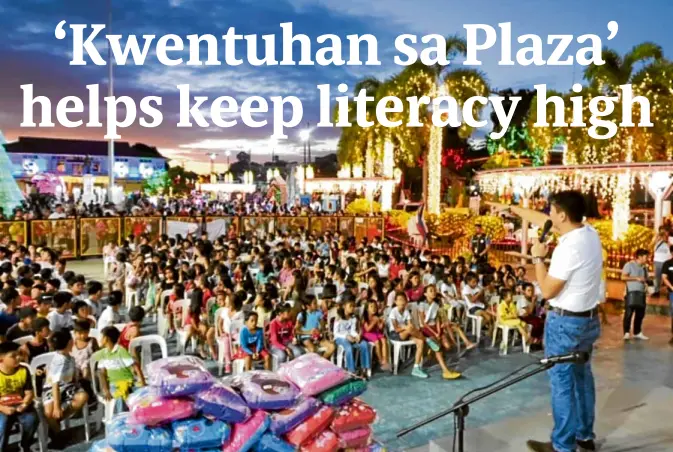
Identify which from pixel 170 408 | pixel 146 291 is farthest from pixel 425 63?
pixel 170 408

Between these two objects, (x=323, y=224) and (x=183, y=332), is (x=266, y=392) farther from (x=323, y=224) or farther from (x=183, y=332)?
(x=323, y=224)

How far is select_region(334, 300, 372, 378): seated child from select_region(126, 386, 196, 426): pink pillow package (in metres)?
4.64

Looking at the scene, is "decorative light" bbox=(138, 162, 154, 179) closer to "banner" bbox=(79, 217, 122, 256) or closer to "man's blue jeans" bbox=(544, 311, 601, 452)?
"banner" bbox=(79, 217, 122, 256)

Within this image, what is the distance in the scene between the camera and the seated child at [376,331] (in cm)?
821

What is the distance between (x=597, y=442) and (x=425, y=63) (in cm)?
2226

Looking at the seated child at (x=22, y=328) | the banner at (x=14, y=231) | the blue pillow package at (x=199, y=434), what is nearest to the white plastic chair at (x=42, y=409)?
the seated child at (x=22, y=328)

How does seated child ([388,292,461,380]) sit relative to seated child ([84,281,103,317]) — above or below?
below

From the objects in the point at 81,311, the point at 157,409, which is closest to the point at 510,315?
the point at 81,311

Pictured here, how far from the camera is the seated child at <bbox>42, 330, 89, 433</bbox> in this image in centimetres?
568

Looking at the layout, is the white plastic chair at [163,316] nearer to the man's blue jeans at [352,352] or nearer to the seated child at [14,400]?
the man's blue jeans at [352,352]

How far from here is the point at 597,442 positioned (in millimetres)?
4754

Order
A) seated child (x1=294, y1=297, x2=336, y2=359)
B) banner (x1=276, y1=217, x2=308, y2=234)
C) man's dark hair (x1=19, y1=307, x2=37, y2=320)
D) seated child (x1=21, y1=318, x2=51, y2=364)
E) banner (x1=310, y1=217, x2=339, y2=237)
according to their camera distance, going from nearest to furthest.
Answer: seated child (x1=21, y1=318, x2=51, y2=364) < man's dark hair (x1=19, y1=307, x2=37, y2=320) < seated child (x1=294, y1=297, x2=336, y2=359) < banner (x1=276, y1=217, x2=308, y2=234) < banner (x1=310, y1=217, x2=339, y2=237)

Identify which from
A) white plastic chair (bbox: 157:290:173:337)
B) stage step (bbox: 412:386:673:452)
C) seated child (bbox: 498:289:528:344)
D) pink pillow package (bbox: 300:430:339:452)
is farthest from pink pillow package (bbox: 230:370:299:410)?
seated child (bbox: 498:289:528:344)

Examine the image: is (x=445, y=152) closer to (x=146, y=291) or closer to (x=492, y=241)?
(x=492, y=241)
